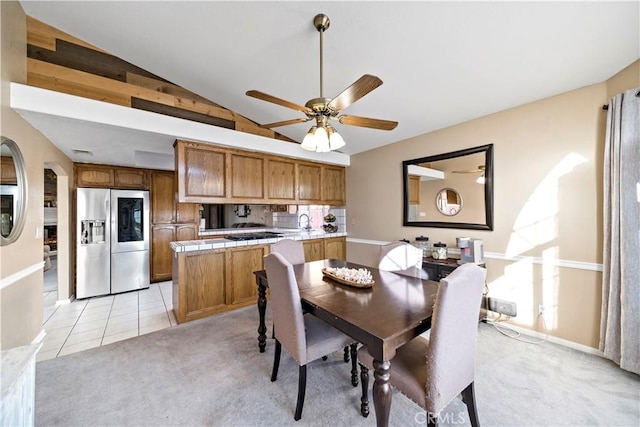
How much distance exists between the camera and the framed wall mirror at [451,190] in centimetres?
280

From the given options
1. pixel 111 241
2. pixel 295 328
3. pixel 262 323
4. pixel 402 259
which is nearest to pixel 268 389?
pixel 262 323

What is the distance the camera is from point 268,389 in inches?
70.8

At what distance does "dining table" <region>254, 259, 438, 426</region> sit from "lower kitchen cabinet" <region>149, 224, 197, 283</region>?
3.60 m

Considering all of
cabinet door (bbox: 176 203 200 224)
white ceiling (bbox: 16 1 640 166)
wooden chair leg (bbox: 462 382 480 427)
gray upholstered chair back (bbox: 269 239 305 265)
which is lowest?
wooden chair leg (bbox: 462 382 480 427)

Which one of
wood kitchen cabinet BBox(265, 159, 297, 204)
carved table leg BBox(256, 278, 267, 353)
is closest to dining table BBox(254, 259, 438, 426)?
carved table leg BBox(256, 278, 267, 353)

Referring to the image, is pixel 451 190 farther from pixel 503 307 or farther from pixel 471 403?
pixel 471 403

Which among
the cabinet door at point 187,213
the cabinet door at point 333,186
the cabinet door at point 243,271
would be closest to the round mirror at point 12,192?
the cabinet door at point 243,271

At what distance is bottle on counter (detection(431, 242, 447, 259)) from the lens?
2957 mm

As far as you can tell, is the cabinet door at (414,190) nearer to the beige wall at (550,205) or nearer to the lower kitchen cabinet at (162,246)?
the beige wall at (550,205)

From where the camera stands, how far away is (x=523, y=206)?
253 cm

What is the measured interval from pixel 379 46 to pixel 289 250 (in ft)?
6.69

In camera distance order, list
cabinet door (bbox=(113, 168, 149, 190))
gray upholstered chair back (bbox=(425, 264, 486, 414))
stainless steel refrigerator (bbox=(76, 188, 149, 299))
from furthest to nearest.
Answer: cabinet door (bbox=(113, 168, 149, 190))
stainless steel refrigerator (bbox=(76, 188, 149, 299))
gray upholstered chair back (bbox=(425, 264, 486, 414))

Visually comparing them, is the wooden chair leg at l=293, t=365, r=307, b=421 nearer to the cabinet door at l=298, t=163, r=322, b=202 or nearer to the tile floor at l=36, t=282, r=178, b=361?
the tile floor at l=36, t=282, r=178, b=361

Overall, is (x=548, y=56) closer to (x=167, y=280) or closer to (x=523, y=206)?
(x=523, y=206)
